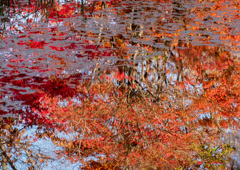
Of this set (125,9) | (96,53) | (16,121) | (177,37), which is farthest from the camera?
(125,9)

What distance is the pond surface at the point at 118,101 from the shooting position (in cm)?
365

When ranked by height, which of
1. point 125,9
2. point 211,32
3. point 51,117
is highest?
point 125,9

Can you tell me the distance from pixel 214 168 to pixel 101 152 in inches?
57.3

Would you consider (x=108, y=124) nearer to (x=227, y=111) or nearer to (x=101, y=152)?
(x=101, y=152)

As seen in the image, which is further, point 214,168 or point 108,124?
point 108,124

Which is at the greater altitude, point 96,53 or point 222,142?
point 96,53

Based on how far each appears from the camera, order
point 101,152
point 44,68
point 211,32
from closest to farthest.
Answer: point 101,152 → point 44,68 → point 211,32

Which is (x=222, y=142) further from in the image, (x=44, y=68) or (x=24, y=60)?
(x=24, y=60)

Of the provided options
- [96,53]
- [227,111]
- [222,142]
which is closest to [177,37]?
[96,53]

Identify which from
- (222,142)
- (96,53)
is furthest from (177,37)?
(222,142)

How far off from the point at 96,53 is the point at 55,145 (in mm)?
2356

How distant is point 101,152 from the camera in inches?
150

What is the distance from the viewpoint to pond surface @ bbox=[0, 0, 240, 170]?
3654 mm

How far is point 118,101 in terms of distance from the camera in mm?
4312
